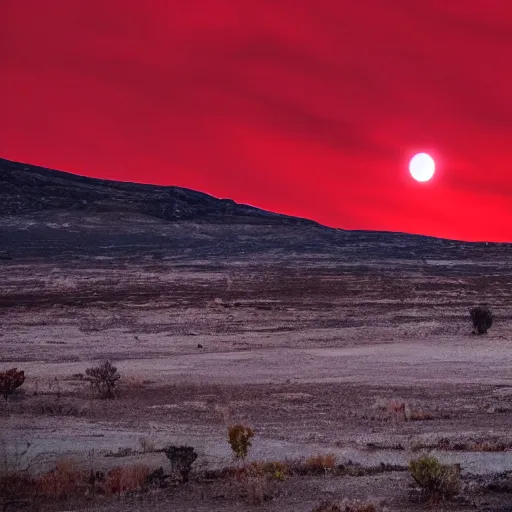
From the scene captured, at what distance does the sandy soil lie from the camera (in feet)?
41.4

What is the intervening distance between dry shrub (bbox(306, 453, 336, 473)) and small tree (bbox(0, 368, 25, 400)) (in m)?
9.72

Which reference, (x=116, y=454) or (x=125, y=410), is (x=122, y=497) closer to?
(x=116, y=454)

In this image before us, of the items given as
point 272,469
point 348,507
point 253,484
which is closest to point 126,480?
point 253,484

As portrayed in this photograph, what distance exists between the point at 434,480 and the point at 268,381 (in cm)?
1241

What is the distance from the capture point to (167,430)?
1529cm

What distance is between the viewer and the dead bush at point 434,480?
10359mm

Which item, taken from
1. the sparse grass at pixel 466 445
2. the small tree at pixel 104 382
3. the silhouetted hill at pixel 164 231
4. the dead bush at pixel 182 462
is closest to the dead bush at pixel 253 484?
the dead bush at pixel 182 462

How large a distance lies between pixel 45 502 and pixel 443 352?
21541mm

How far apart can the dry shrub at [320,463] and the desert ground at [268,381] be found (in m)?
0.25

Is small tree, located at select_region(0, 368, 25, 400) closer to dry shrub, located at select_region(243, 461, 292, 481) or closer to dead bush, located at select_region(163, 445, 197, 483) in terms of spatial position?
dead bush, located at select_region(163, 445, 197, 483)

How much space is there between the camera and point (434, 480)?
10.4m

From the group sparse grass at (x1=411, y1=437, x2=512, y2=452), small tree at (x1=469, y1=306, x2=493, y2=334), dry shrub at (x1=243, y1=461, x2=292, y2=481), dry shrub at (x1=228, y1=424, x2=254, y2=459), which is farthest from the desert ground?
small tree at (x1=469, y1=306, x2=493, y2=334)

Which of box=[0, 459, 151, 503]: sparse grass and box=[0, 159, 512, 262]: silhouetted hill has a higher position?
box=[0, 159, 512, 262]: silhouetted hill

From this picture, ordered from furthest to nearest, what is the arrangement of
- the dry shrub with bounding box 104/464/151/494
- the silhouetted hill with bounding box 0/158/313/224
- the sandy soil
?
the silhouetted hill with bounding box 0/158/313/224
the sandy soil
the dry shrub with bounding box 104/464/151/494
